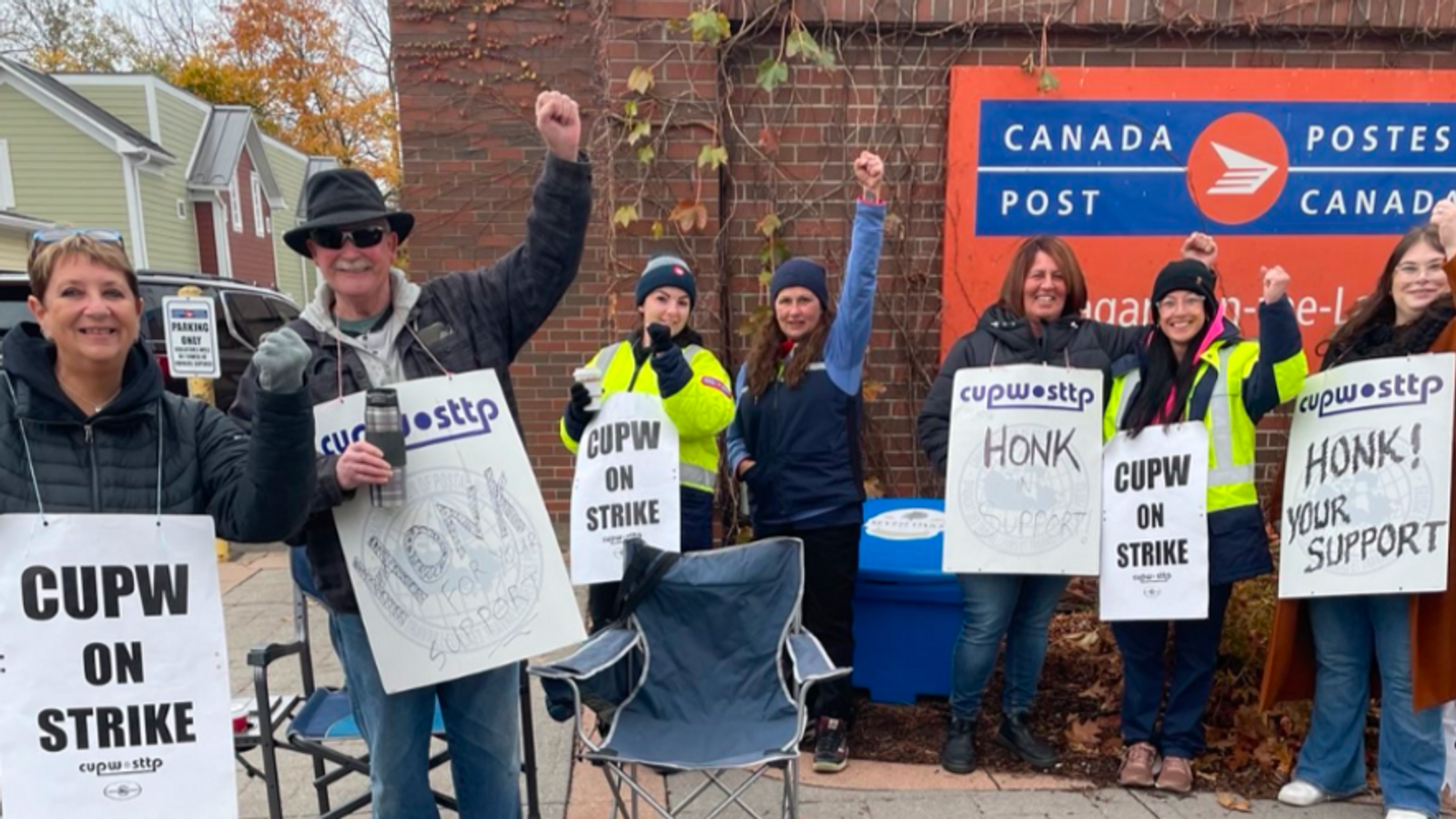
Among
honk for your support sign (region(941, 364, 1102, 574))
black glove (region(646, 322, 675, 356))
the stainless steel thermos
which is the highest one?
black glove (region(646, 322, 675, 356))

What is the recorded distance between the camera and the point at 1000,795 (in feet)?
10.3

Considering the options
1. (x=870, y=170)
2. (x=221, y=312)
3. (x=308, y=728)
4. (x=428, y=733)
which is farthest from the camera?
(x=221, y=312)

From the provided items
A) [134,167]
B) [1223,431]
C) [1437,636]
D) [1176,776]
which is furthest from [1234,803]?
[134,167]

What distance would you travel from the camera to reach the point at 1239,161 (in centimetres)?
435

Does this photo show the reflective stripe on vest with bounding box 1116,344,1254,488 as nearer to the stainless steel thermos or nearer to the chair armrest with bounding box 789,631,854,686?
the chair armrest with bounding box 789,631,854,686

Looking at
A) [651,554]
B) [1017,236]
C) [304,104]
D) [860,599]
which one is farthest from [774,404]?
[304,104]

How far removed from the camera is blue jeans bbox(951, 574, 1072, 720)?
3154 millimetres

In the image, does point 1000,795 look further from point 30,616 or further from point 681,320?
point 30,616

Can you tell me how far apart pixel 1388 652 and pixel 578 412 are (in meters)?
2.87

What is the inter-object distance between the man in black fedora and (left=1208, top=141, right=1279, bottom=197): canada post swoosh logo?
3.59 m

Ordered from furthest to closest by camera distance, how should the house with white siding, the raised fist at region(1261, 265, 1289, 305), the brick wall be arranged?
the house with white siding < the brick wall < the raised fist at region(1261, 265, 1289, 305)

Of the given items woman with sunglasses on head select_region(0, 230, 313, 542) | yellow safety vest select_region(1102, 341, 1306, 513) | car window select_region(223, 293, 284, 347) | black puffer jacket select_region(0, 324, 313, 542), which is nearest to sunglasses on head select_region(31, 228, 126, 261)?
woman with sunglasses on head select_region(0, 230, 313, 542)

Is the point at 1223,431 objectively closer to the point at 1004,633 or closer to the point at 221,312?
the point at 1004,633

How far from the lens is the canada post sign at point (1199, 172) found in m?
4.30
